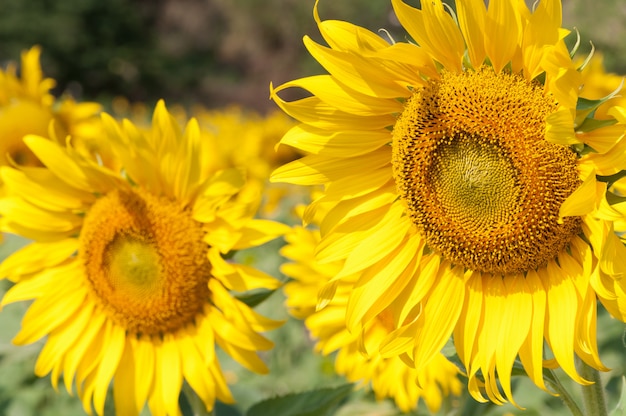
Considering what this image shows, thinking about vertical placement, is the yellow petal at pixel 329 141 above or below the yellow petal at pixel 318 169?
above

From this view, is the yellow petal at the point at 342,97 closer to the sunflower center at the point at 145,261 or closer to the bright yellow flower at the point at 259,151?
the sunflower center at the point at 145,261

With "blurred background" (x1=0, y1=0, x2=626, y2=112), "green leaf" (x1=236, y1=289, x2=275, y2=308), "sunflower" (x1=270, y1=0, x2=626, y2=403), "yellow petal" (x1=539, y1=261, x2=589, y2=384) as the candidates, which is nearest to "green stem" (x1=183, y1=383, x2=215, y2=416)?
"green leaf" (x1=236, y1=289, x2=275, y2=308)

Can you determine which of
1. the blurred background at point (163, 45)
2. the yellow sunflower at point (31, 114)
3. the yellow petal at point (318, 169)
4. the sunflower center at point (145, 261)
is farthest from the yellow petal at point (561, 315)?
the blurred background at point (163, 45)

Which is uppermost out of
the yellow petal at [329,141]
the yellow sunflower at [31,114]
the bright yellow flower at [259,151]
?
the yellow petal at [329,141]

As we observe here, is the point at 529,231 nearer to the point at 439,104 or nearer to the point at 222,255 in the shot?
the point at 439,104

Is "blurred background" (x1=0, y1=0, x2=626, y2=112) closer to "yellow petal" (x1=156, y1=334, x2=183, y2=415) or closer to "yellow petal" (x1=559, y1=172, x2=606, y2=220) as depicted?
"yellow petal" (x1=156, y1=334, x2=183, y2=415)

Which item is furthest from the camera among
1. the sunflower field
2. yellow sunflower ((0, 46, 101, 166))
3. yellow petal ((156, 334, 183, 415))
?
yellow sunflower ((0, 46, 101, 166))

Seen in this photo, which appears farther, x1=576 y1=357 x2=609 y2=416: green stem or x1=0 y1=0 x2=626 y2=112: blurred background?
x1=0 y1=0 x2=626 y2=112: blurred background

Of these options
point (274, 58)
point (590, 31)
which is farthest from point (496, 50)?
point (274, 58)

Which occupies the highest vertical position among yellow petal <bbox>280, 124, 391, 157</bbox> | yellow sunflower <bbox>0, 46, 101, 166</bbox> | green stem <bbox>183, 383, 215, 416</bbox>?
yellow petal <bbox>280, 124, 391, 157</bbox>
